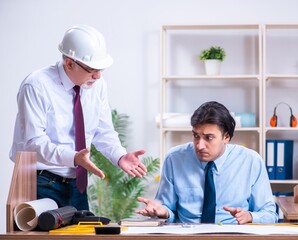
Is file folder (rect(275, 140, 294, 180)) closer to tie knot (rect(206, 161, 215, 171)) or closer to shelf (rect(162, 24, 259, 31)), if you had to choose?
shelf (rect(162, 24, 259, 31))

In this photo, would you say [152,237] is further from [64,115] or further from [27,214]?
[64,115]

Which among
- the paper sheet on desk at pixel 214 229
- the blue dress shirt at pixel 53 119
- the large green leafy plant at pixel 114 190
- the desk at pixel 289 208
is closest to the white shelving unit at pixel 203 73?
the large green leafy plant at pixel 114 190

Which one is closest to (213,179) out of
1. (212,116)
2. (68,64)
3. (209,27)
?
(212,116)

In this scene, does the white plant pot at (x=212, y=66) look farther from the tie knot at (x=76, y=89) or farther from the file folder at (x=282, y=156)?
the tie knot at (x=76, y=89)

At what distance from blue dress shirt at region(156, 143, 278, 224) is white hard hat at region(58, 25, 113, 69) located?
0.60 m

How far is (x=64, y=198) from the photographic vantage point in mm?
3447

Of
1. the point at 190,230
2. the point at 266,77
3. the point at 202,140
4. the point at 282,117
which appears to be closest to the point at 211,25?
the point at 266,77

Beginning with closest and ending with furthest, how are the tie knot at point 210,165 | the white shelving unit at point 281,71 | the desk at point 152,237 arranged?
1. the desk at point 152,237
2. the tie knot at point 210,165
3. the white shelving unit at point 281,71

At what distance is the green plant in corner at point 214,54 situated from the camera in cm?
615

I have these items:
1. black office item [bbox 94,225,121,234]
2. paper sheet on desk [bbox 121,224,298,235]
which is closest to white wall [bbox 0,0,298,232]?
paper sheet on desk [bbox 121,224,298,235]

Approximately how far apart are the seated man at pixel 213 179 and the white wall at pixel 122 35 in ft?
9.79

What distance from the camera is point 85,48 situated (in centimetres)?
334

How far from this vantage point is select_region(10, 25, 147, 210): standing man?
329 centimetres

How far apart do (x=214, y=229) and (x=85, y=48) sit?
1.19 meters
